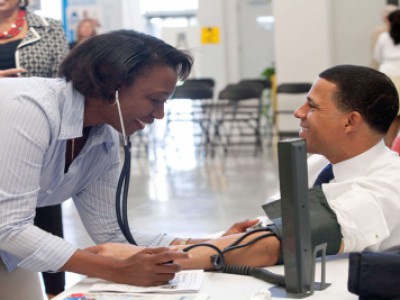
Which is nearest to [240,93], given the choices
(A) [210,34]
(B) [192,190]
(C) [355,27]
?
(C) [355,27]

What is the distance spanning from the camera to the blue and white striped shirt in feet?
5.96

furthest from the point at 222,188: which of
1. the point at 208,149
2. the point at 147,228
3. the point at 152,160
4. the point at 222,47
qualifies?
the point at 222,47

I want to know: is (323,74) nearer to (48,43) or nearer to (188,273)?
(188,273)

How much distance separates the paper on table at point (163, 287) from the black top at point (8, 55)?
69.7 inches

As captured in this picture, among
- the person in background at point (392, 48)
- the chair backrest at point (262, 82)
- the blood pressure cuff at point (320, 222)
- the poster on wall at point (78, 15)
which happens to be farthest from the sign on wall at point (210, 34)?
the blood pressure cuff at point (320, 222)

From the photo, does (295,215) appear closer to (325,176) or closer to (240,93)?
(325,176)

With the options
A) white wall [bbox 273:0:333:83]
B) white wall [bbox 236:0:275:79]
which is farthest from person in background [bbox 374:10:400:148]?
white wall [bbox 236:0:275:79]

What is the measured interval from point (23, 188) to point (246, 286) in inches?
21.9

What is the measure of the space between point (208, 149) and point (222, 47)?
423 centimetres

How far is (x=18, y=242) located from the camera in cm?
182

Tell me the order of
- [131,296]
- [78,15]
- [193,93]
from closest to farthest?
1. [131,296]
2. [193,93]
3. [78,15]

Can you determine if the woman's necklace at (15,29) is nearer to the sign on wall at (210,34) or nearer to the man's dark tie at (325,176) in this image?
the man's dark tie at (325,176)

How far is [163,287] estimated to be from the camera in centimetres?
178

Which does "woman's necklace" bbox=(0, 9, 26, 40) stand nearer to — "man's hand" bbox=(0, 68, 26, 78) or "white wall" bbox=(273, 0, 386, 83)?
"man's hand" bbox=(0, 68, 26, 78)
